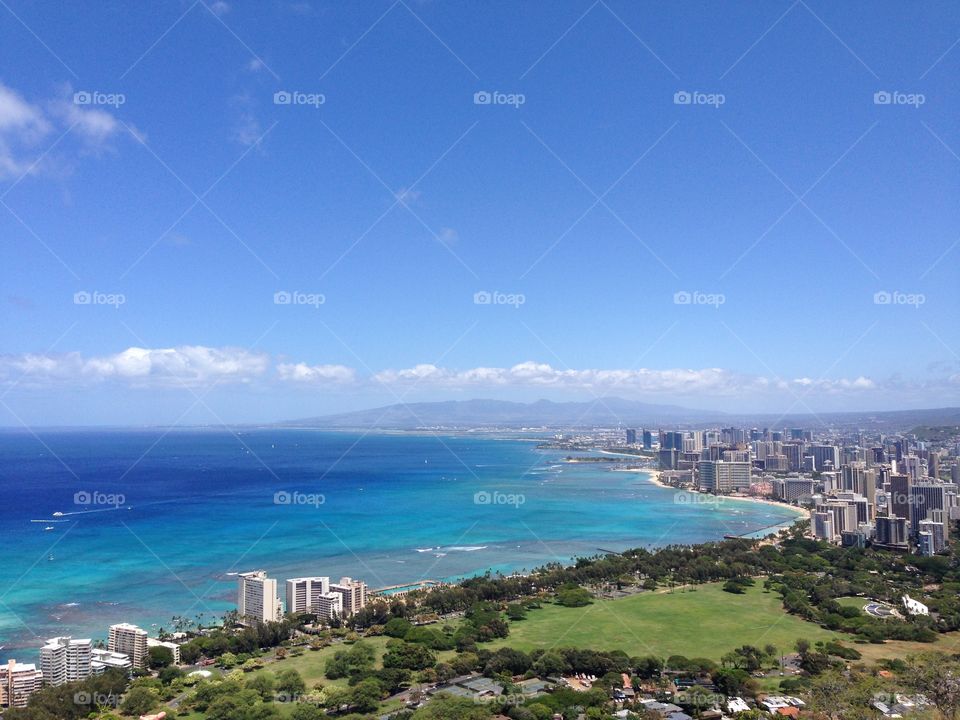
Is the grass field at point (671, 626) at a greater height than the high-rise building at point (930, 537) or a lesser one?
lesser

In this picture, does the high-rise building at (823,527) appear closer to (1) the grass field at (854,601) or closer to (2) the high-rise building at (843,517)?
(2) the high-rise building at (843,517)

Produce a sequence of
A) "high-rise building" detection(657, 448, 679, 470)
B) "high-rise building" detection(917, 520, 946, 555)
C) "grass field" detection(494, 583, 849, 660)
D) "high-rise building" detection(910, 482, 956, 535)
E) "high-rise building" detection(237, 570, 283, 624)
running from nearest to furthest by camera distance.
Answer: "grass field" detection(494, 583, 849, 660) → "high-rise building" detection(237, 570, 283, 624) → "high-rise building" detection(917, 520, 946, 555) → "high-rise building" detection(910, 482, 956, 535) → "high-rise building" detection(657, 448, 679, 470)

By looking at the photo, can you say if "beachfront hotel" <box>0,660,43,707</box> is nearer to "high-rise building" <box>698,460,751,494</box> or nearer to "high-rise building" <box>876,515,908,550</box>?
"high-rise building" <box>876,515,908,550</box>

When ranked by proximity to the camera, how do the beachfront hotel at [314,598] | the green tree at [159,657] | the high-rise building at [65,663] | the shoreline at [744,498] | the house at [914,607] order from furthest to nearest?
the shoreline at [744,498]
the beachfront hotel at [314,598]
the house at [914,607]
the green tree at [159,657]
the high-rise building at [65,663]

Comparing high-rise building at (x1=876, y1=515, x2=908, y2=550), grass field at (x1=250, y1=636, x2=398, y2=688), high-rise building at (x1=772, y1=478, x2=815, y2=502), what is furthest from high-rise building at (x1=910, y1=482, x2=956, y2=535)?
grass field at (x1=250, y1=636, x2=398, y2=688)


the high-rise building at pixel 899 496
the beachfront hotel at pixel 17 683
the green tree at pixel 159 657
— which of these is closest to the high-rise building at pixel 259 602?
the green tree at pixel 159 657
